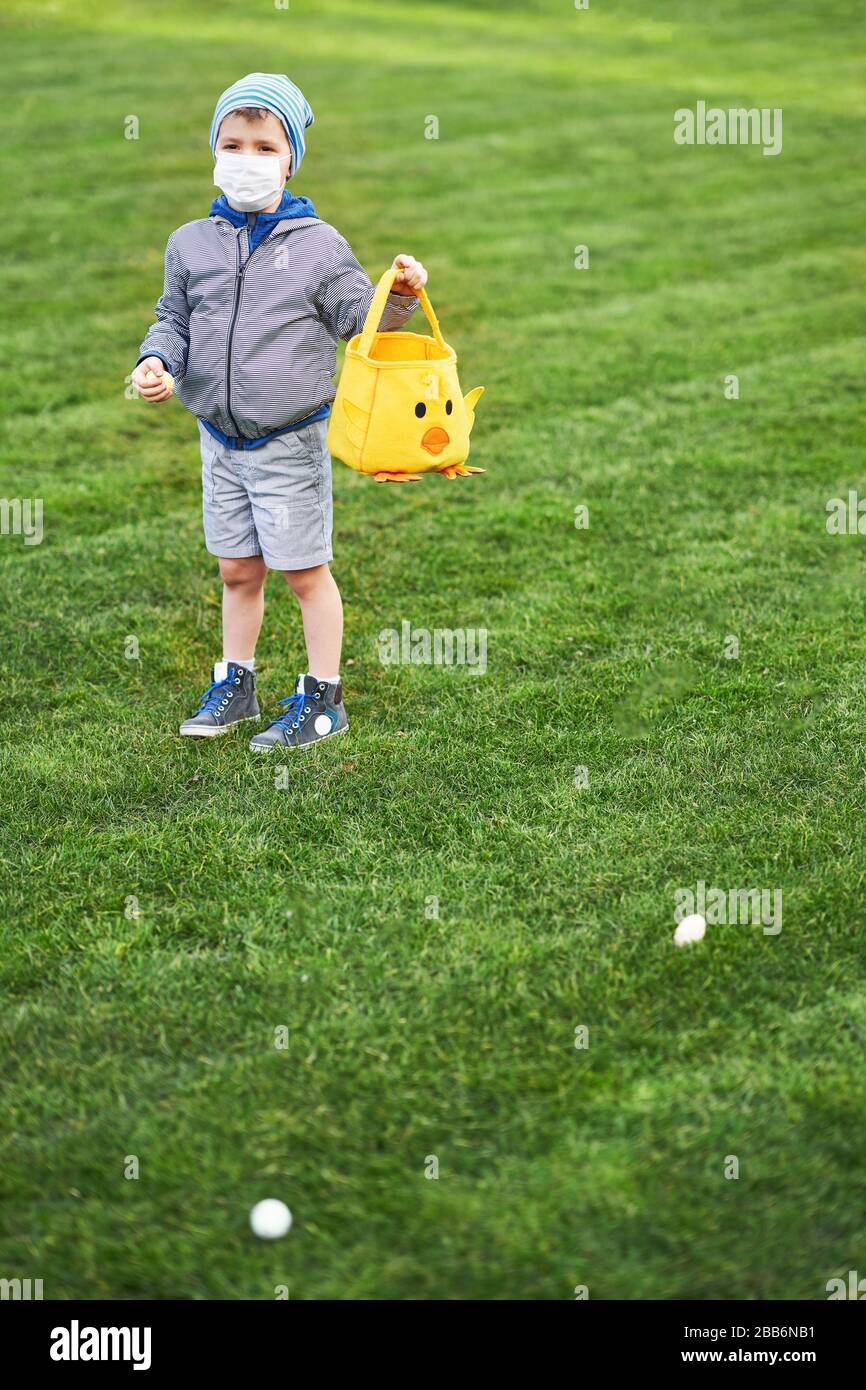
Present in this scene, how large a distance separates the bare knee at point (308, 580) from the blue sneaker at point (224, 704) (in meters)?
0.33

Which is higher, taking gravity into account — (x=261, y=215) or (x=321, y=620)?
(x=261, y=215)

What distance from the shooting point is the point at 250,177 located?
3740 mm

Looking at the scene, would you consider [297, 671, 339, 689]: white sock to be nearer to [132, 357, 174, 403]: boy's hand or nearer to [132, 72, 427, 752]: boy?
[132, 72, 427, 752]: boy

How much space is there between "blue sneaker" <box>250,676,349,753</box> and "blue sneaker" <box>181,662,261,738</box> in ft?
0.38

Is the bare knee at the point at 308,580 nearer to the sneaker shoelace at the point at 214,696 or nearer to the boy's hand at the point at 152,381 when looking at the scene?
the sneaker shoelace at the point at 214,696

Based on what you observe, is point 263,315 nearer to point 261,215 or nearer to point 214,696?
point 261,215

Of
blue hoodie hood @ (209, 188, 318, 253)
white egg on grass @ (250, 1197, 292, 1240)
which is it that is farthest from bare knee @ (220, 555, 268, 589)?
white egg on grass @ (250, 1197, 292, 1240)

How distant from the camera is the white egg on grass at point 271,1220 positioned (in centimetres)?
244

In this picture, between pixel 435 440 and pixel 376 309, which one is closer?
pixel 376 309

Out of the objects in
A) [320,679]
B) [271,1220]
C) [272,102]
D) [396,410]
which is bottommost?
[271,1220]

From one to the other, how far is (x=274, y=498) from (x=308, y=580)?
0.93ft

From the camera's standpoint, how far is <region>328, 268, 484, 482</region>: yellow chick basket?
3678mm

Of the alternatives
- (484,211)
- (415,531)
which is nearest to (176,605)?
(415,531)

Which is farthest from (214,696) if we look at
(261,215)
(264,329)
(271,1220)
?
(271,1220)
